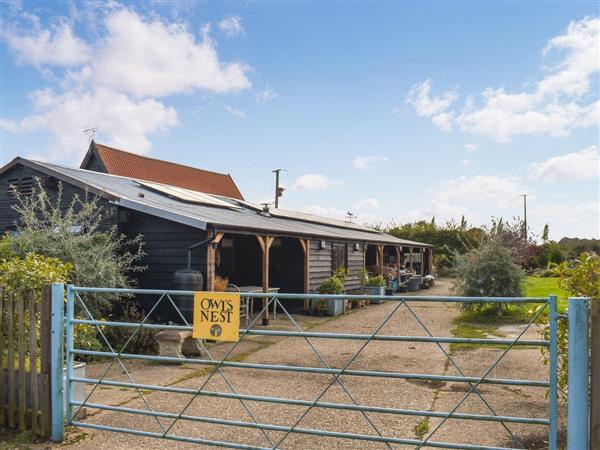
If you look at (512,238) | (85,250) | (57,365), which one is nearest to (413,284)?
(512,238)

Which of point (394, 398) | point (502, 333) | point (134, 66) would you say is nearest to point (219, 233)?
point (134, 66)

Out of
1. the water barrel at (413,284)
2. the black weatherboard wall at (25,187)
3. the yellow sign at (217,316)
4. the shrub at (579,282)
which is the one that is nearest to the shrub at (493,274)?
the shrub at (579,282)

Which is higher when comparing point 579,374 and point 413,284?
point 579,374

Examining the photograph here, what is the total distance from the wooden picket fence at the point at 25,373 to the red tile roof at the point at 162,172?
19473mm

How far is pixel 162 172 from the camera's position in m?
26.8

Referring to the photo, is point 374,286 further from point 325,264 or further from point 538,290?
point 538,290

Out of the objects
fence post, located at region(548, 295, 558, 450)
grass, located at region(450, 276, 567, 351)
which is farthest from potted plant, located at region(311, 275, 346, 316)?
fence post, located at region(548, 295, 558, 450)

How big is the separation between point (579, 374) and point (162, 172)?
25831mm

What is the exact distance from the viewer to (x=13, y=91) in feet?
43.2

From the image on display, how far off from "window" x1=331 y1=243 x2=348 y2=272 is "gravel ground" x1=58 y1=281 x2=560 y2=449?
7.59m

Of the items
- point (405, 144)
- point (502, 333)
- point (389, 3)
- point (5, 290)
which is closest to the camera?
point (5, 290)

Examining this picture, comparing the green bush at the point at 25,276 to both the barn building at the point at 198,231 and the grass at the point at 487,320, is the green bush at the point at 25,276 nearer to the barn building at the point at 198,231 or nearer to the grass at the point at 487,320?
the barn building at the point at 198,231

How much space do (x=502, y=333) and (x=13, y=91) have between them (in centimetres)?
1399

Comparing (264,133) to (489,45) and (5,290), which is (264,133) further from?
(5,290)
